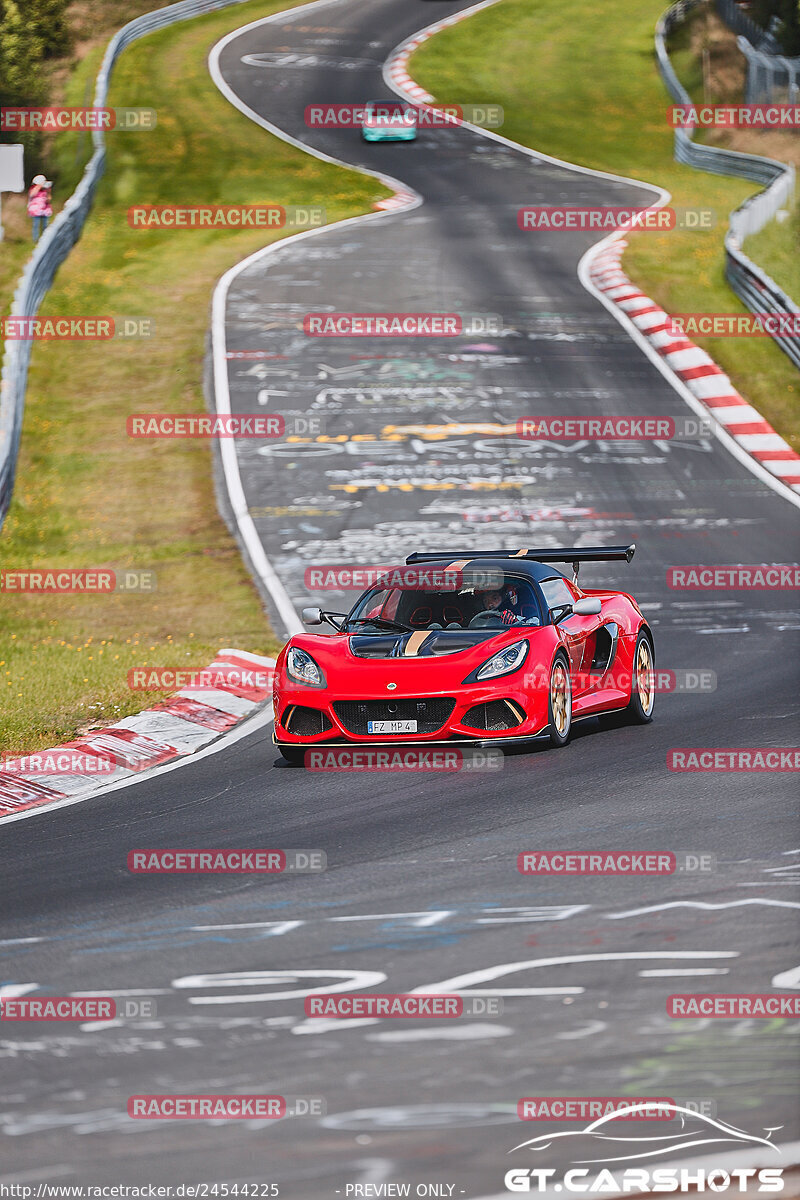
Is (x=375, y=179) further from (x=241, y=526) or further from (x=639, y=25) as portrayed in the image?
(x=639, y=25)

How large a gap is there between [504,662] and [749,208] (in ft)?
80.1

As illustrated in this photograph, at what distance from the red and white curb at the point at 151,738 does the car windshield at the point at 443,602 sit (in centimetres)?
158

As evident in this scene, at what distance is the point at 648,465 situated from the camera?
75.7 feet

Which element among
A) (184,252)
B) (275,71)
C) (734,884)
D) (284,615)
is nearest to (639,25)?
(275,71)

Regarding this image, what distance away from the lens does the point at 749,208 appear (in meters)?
32.7

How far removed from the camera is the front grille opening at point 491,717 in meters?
10.7

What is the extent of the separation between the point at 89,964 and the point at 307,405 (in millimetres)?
19302
